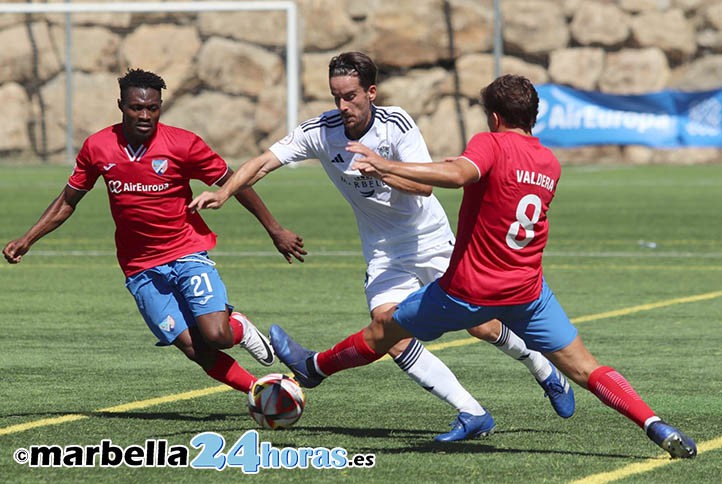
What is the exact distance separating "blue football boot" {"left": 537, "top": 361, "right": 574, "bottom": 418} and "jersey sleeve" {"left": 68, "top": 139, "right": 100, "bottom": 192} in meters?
2.62

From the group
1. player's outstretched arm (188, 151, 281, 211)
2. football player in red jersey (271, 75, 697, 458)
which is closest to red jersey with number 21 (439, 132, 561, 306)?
football player in red jersey (271, 75, 697, 458)

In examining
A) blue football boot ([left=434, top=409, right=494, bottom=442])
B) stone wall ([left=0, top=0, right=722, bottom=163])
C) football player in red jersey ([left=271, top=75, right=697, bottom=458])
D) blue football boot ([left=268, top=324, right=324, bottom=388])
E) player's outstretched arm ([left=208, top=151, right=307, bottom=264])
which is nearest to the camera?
football player in red jersey ([left=271, top=75, right=697, bottom=458])

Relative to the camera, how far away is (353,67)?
762 cm

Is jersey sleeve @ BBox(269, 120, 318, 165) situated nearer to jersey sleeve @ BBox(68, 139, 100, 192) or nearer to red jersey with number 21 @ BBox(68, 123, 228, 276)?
red jersey with number 21 @ BBox(68, 123, 228, 276)

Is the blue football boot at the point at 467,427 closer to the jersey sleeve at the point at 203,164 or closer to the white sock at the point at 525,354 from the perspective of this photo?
the white sock at the point at 525,354

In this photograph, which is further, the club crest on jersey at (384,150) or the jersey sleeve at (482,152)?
the club crest on jersey at (384,150)

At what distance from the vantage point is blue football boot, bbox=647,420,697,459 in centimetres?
675

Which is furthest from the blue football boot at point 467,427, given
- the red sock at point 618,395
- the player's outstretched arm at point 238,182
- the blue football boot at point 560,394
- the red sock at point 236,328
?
the player's outstretched arm at point 238,182

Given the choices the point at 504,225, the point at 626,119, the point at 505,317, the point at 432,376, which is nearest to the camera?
the point at 504,225

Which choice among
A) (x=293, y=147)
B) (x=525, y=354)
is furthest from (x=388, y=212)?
(x=525, y=354)

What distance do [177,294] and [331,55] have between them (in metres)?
29.5

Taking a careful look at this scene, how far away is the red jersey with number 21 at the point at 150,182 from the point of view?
27.0ft

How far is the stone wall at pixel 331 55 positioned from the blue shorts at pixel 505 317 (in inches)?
1179

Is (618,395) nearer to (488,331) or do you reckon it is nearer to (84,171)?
(488,331)
